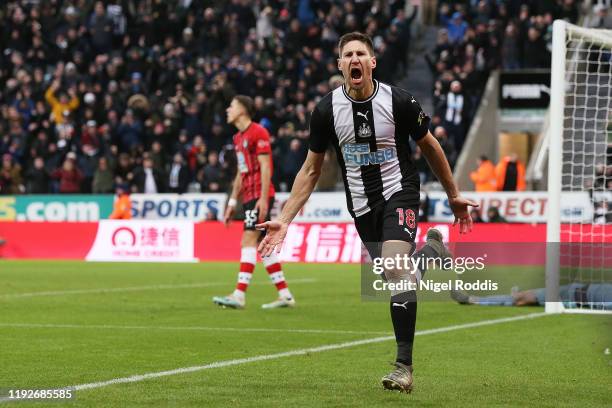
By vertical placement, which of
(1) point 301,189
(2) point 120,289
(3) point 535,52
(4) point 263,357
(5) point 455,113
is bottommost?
(2) point 120,289

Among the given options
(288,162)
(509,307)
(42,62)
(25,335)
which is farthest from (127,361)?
(42,62)

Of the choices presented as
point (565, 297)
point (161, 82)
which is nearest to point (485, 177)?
point (161, 82)

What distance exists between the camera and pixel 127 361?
839 centimetres

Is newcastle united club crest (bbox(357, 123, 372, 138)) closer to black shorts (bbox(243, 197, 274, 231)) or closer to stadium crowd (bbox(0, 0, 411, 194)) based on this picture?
black shorts (bbox(243, 197, 274, 231))

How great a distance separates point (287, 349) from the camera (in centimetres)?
927

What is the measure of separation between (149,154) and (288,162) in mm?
3492

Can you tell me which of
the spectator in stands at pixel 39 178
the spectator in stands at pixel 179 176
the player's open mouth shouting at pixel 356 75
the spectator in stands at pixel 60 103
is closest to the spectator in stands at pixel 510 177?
the spectator in stands at pixel 179 176

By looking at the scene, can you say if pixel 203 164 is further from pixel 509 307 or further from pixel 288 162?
pixel 509 307

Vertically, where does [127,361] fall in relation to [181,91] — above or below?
below

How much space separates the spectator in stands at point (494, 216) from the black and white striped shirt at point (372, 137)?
660 inches

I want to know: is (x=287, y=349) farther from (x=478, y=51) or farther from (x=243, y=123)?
(x=478, y=51)

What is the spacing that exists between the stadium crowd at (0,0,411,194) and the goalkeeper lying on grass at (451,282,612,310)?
13029 millimetres

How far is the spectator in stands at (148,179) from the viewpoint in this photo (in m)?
28.1

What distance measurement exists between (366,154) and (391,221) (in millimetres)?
442
